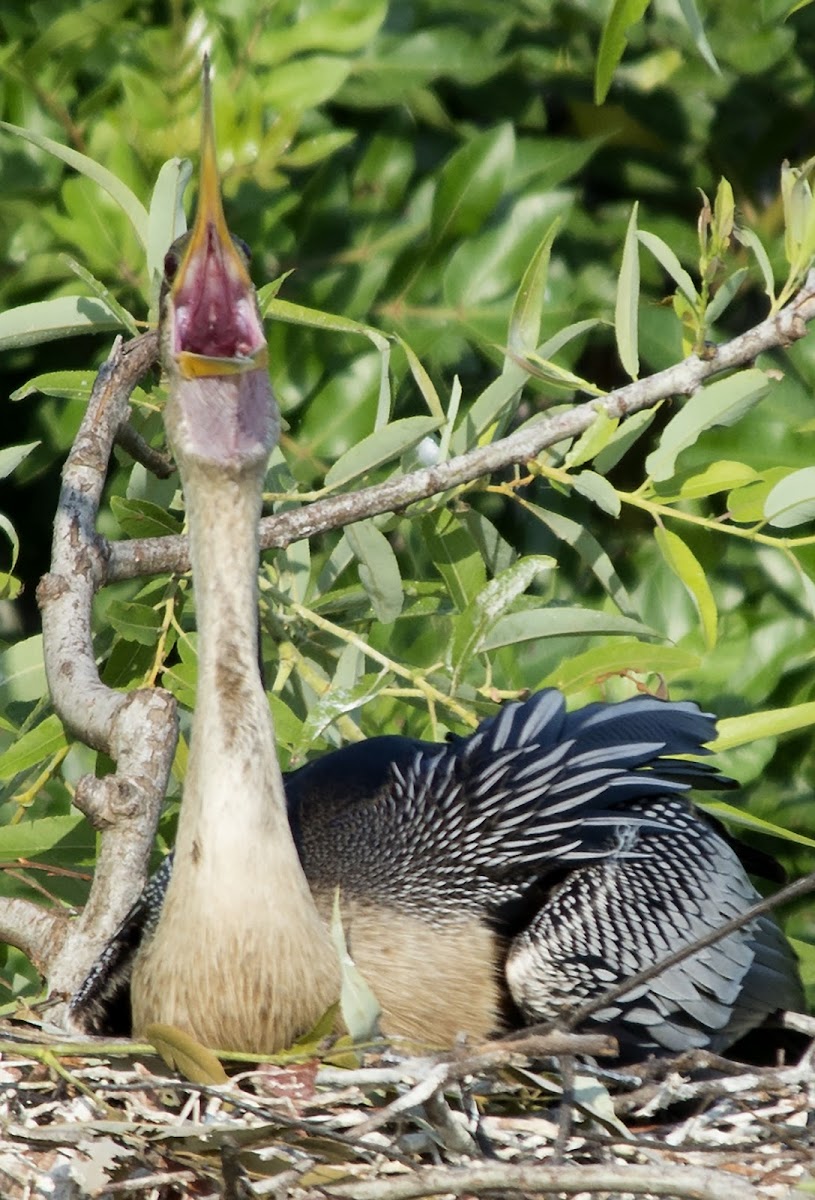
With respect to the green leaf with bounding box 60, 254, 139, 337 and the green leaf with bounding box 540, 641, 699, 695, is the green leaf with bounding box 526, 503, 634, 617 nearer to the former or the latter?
the green leaf with bounding box 540, 641, 699, 695

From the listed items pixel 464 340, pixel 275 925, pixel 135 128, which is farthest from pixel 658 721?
pixel 135 128

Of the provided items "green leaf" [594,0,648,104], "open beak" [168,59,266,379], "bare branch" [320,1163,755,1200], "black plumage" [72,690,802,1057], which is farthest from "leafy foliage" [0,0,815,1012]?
"bare branch" [320,1163,755,1200]

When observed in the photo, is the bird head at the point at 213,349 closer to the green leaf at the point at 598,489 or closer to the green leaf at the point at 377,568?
the green leaf at the point at 377,568

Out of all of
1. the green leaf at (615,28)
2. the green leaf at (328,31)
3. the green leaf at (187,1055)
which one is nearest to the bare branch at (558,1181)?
the green leaf at (187,1055)

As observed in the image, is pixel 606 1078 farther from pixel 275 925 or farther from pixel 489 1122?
pixel 275 925

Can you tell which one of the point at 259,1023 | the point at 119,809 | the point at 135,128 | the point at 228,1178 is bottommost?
the point at 228,1178

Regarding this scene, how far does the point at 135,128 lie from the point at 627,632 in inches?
64.2

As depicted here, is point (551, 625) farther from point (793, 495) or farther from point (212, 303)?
point (212, 303)

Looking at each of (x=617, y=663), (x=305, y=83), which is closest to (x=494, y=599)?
(x=617, y=663)

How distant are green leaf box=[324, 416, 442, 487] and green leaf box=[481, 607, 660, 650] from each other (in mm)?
348

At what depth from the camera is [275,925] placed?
2633mm

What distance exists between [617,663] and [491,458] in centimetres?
44

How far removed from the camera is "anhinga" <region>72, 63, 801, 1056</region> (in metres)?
2.64

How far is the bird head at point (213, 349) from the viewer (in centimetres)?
273
